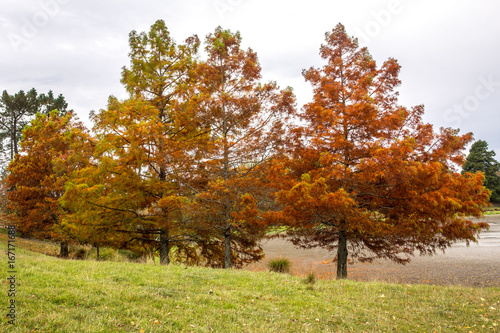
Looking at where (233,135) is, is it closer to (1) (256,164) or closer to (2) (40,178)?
(1) (256,164)

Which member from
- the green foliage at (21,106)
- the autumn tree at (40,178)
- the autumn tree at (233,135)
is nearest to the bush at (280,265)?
the autumn tree at (233,135)

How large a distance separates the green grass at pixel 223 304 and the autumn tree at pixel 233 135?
127 inches

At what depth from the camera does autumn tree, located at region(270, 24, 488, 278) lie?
327 inches

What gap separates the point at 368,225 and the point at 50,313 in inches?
310

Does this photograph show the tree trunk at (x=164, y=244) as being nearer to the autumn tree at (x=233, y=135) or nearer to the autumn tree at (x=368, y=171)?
the autumn tree at (x=233, y=135)

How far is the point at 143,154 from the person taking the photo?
416 inches

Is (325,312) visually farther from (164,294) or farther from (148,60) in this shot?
(148,60)

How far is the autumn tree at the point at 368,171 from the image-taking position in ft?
A: 27.2

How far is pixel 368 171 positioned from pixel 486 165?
181ft

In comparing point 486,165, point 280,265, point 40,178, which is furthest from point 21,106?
point 486,165

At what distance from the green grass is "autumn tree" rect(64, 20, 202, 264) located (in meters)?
3.22

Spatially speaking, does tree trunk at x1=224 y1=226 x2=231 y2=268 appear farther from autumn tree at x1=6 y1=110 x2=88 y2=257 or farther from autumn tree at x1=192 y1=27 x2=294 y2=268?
autumn tree at x1=6 y1=110 x2=88 y2=257

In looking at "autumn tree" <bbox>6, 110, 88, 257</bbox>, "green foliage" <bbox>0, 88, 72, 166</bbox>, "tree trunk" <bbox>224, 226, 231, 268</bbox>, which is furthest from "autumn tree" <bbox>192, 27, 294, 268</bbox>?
"green foliage" <bbox>0, 88, 72, 166</bbox>

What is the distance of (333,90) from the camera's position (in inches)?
414
